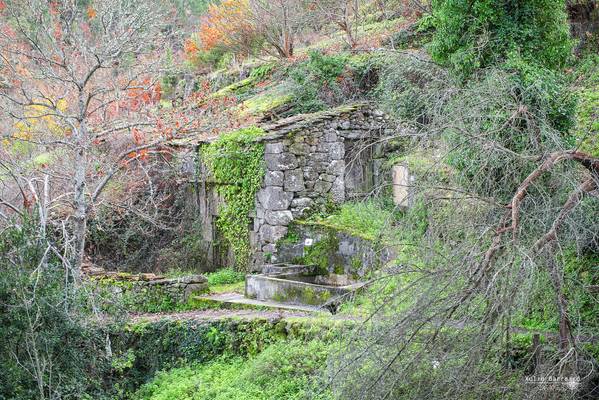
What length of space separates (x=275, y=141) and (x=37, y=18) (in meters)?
5.95

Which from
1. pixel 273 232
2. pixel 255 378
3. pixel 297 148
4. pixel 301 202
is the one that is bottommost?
pixel 255 378

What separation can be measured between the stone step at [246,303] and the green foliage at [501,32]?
4361 mm

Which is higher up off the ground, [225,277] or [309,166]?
[309,166]

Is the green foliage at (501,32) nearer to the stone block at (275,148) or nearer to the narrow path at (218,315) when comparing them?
the narrow path at (218,315)

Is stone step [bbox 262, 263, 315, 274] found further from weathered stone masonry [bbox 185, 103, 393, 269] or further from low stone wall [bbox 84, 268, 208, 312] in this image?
low stone wall [bbox 84, 268, 208, 312]

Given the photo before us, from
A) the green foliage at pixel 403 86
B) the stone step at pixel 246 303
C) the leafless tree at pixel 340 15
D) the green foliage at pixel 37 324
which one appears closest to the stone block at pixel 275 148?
the green foliage at pixel 403 86

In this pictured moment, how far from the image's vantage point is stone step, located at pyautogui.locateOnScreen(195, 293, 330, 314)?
39.0 ft

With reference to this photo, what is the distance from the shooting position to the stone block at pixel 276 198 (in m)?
15.5

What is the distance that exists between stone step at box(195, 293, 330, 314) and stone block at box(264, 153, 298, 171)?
2.94 m

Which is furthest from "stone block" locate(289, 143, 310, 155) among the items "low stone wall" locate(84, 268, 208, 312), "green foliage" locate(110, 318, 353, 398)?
"green foliage" locate(110, 318, 353, 398)

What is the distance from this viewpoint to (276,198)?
1547 centimetres

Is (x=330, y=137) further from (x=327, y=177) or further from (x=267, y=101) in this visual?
(x=267, y=101)

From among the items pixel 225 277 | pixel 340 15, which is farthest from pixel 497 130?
pixel 340 15

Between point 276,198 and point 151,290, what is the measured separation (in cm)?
333
